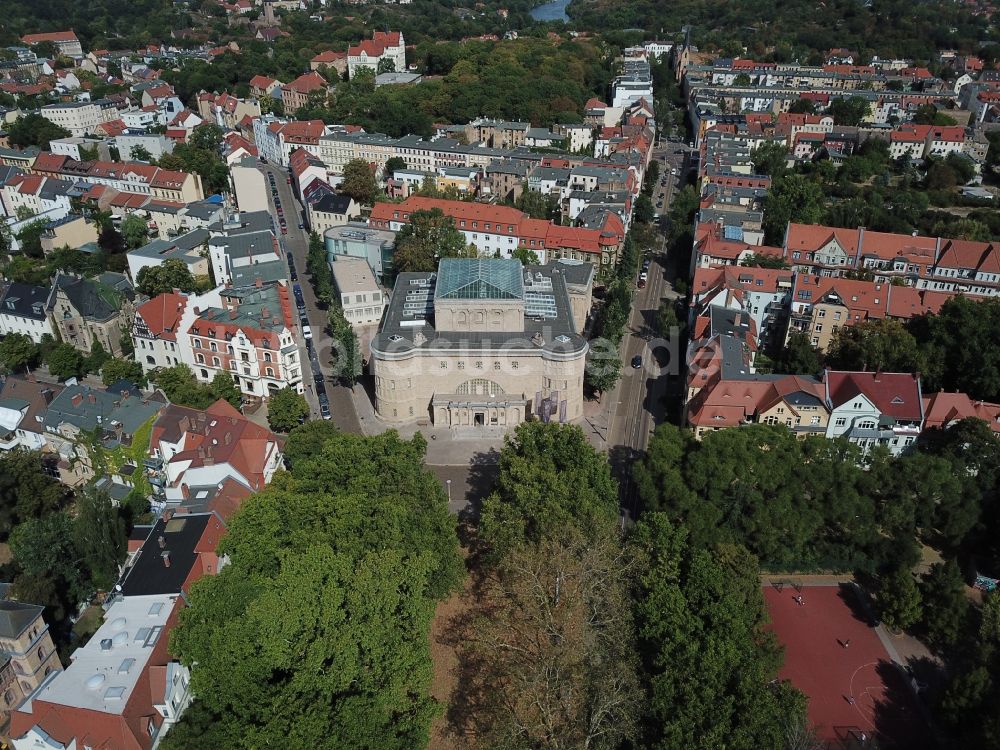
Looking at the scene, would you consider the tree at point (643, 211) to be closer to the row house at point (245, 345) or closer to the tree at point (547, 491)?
the row house at point (245, 345)

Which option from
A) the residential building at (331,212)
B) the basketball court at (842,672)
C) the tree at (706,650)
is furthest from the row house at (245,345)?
the basketball court at (842,672)

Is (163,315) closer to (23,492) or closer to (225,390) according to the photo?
(225,390)

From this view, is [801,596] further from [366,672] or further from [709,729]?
[366,672]

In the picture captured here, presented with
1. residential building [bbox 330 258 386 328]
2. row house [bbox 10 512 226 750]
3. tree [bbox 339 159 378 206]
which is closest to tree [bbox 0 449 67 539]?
row house [bbox 10 512 226 750]

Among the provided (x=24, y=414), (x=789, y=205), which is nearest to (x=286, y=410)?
(x=24, y=414)

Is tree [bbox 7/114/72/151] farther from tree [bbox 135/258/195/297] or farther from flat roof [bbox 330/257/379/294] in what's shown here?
flat roof [bbox 330/257/379/294]

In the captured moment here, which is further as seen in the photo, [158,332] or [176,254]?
[176,254]
